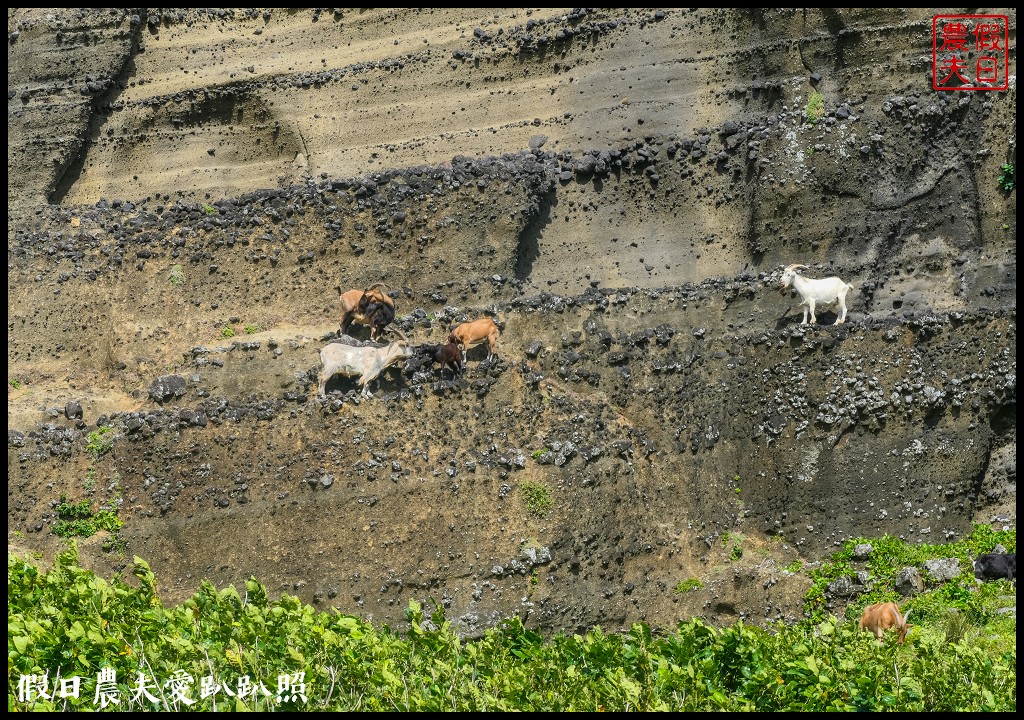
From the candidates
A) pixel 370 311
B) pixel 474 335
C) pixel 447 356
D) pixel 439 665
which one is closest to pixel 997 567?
pixel 474 335

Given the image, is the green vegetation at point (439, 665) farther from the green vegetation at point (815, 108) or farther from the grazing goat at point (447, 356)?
the green vegetation at point (815, 108)

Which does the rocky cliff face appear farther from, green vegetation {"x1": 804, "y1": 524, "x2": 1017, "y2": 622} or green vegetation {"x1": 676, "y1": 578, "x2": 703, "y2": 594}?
green vegetation {"x1": 804, "y1": 524, "x2": 1017, "y2": 622}

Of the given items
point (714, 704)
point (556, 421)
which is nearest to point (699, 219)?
point (556, 421)

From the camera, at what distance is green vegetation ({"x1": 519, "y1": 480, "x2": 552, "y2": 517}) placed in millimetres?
25266

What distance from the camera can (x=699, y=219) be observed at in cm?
3036

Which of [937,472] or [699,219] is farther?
[699,219]

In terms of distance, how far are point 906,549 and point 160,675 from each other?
15473 mm

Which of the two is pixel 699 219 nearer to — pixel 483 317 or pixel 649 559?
pixel 483 317

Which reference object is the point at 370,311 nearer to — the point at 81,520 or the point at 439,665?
the point at 81,520

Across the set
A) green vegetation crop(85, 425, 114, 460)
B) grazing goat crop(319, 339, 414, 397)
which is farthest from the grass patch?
green vegetation crop(85, 425, 114, 460)

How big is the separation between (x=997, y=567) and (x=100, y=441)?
18.2 meters

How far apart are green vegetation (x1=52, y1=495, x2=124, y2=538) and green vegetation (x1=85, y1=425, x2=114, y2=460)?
3.62 ft

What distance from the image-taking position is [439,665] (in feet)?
58.6

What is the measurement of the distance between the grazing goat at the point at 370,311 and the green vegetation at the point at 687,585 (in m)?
8.41
